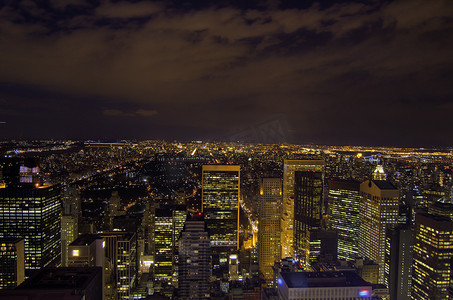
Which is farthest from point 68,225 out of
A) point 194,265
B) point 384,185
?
point 384,185

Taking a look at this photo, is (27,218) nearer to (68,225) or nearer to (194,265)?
(68,225)

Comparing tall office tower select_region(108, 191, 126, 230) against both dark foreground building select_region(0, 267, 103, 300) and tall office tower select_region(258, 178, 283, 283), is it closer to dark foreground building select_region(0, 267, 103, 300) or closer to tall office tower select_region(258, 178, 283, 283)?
tall office tower select_region(258, 178, 283, 283)

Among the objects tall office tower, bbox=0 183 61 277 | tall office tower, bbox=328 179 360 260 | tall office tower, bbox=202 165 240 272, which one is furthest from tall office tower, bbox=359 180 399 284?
tall office tower, bbox=0 183 61 277

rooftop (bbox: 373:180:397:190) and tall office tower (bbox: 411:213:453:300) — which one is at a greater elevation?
rooftop (bbox: 373:180:397:190)

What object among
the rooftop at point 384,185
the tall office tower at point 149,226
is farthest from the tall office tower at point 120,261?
the rooftop at point 384,185

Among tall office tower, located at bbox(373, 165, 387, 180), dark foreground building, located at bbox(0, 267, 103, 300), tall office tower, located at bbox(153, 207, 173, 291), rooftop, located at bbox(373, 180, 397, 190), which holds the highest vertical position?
tall office tower, located at bbox(373, 165, 387, 180)

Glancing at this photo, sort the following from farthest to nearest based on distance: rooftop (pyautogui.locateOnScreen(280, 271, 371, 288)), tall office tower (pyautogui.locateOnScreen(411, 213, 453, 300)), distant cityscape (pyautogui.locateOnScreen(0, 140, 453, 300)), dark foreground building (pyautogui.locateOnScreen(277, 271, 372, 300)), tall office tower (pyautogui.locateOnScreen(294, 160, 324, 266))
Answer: tall office tower (pyautogui.locateOnScreen(294, 160, 324, 266)) → distant cityscape (pyautogui.locateOnScreen(0, 140, 453, 300)) → tall office tower (pyautogui.locateOnScreen(411, 213, 453, 300)) → rooftop (pyautogui.locateOnScreen(280, 271, 371, 288)) → dark foreground building (pyautogui.locateOnScreen(277, 271, 372, 300))

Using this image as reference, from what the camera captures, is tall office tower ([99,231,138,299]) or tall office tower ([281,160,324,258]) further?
tall office tower ([281,160,324,258])
